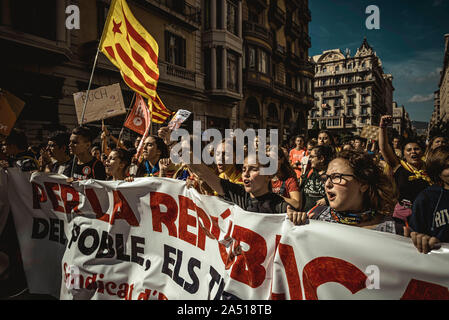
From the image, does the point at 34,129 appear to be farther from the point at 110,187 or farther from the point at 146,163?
the point at 110,187

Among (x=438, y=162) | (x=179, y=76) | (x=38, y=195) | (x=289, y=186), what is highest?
(x=179, y=76)

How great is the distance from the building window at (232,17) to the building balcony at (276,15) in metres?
6.73

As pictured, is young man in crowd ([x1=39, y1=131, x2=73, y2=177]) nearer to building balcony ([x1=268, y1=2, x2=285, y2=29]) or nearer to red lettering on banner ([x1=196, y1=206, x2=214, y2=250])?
red lettering on banner ([x1=196, y1=206, x2=214, y2=250])

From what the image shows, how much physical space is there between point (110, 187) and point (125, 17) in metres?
2.49

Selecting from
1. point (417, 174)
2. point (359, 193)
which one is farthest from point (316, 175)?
point (359, 193)

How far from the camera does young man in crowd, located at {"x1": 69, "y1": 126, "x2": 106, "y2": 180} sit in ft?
11.2

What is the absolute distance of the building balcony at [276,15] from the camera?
2480 cm

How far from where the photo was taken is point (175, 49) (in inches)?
623

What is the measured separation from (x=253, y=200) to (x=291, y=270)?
0.67 m

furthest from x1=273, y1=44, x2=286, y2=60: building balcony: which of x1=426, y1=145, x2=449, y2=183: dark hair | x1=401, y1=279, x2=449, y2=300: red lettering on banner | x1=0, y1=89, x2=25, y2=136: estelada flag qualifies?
x1=401, y1=279, x2=449, y2=300: red lettering on banner

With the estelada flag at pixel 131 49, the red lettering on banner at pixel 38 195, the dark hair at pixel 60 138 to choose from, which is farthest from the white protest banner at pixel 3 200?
the estelada flag at pixel 131 49

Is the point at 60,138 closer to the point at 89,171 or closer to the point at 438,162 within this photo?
the point at 89,171

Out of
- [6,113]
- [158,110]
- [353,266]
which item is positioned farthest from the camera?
[158,110]

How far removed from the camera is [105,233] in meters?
2.72
